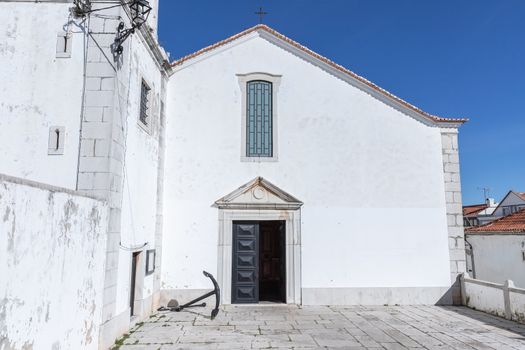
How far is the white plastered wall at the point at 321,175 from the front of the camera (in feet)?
30.9

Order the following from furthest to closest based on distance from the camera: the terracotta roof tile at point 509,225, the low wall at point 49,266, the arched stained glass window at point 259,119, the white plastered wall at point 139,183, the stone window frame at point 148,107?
1. the terracotta roof tile at point 509,225
2. the arched stained glass window at point 259,119
3. the stone window frame at point 148,107
4. the white plastered wall at point 139,183
5. the low wall at point 49,266

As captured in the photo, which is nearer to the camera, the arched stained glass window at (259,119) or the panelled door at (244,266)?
the panelled door at (244,266)

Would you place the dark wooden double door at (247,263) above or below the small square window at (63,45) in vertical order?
below

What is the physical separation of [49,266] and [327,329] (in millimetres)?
4948

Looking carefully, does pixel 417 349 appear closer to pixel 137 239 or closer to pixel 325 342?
pixel 325 342

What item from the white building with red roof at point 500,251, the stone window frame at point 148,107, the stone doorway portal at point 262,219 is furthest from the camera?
the white building with red roof at point 500,251

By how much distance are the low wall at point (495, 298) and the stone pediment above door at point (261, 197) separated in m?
4.50

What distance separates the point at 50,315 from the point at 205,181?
17.7 ft

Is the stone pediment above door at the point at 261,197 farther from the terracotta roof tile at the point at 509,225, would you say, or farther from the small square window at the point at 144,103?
the terracotta roof tile at the point at 509,225

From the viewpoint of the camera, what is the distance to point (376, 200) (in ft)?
31.9

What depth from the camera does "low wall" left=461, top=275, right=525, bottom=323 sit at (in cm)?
771

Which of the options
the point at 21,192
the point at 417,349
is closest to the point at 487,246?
the point at 417,349

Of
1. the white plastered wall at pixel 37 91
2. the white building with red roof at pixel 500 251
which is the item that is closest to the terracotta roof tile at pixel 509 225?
the white building with red roof at pixel 500 251

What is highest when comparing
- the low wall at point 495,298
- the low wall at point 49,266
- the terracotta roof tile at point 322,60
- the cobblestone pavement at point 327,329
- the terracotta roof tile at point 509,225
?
the terracotta roof tile at point 322,60
